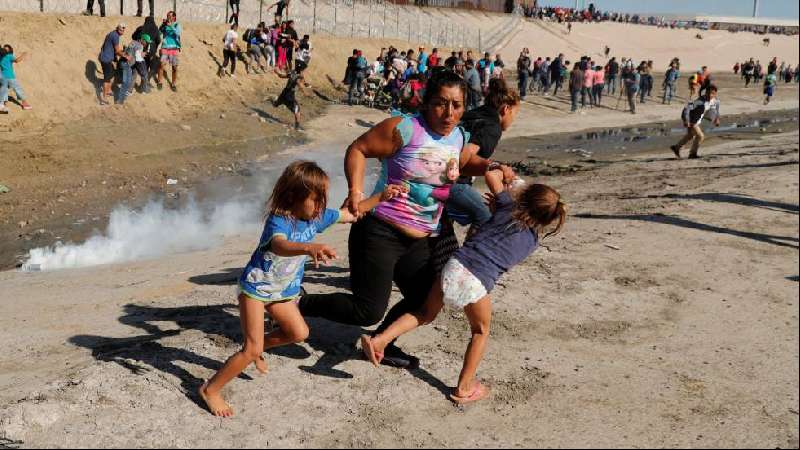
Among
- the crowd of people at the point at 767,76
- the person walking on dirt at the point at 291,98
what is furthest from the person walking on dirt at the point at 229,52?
the crowd of people at the point at 767,76

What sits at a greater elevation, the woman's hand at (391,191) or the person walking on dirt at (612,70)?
the person walking on dirt at (612,70)

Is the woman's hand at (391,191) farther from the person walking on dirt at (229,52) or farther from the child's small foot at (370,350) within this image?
the person walking on dirt at (229,52)

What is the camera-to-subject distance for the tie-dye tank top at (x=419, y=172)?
4406 mm

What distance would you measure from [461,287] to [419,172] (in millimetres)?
701

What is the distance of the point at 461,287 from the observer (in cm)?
419

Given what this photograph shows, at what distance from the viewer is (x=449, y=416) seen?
4367 mm

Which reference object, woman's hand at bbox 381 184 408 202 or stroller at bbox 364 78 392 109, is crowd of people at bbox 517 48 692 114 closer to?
stroller at bbox 364 78 392 109

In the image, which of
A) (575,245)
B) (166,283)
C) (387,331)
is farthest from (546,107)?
(387,331)

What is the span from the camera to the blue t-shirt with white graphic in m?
4.02

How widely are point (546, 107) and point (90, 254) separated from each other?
21.3 m

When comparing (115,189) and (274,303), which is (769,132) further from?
(274,303)

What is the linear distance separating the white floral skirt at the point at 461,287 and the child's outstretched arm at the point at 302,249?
2.36 feet

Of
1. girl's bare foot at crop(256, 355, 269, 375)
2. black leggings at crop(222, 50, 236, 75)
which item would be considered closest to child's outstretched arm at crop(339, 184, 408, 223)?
girl's bare foot at crop(256, 355, 269, 375)

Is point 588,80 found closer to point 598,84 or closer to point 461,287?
point 598,84
